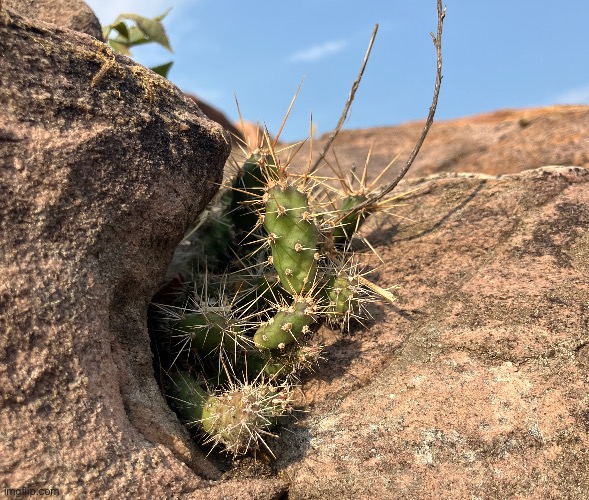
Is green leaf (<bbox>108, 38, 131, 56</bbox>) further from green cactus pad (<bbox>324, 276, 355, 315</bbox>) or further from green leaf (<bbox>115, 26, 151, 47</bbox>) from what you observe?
green cactus pad (<bbox>324, 276, 355, 315</bbox>)

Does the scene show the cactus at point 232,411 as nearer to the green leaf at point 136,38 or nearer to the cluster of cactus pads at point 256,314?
the cluster of cactus pads at point 256,314

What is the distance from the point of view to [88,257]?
2.15 m

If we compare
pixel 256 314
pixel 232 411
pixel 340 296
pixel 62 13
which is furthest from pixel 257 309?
Answer: pixel 62 13

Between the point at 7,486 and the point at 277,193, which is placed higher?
the point at 277,193

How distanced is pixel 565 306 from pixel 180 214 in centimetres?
172

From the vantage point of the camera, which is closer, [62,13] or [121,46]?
[62,13]

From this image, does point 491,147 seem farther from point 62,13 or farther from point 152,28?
point 62,13

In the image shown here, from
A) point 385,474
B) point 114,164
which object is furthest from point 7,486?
point 385,474

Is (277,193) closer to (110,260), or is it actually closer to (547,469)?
(110,260)

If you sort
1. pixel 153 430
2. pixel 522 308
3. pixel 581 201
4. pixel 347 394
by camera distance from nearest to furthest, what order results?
pixel 153 430 < pixel 347 394 < pixel 522 308 < pixel 581 201

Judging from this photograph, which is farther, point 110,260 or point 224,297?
point 224,297

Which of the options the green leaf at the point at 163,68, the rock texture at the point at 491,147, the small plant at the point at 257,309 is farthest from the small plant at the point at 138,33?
the rock texture at the point at 491,147

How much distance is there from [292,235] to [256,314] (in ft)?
1.22

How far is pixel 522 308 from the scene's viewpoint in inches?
110
